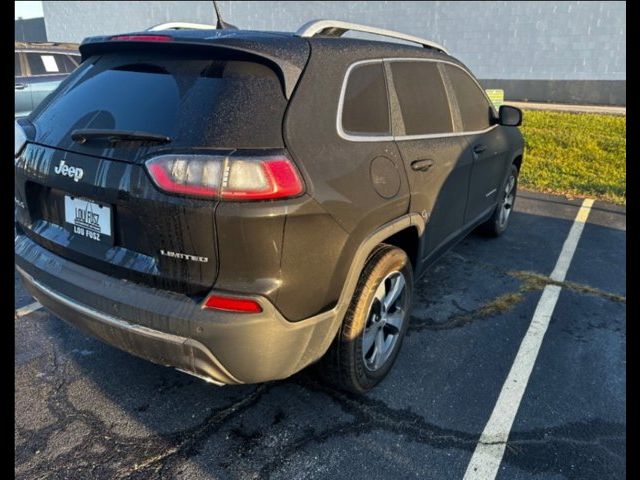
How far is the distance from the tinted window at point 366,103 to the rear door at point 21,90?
7438mm

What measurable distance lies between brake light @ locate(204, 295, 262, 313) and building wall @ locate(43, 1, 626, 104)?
16.6 m

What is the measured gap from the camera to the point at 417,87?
129 inches

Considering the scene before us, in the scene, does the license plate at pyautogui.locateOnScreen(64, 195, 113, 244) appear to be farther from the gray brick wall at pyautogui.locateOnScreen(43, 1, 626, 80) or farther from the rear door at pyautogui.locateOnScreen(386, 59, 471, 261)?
the gray brick wall at pyautogui.locateOnScreen(43, 1, 626, 80)

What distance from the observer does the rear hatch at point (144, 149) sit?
212 cm

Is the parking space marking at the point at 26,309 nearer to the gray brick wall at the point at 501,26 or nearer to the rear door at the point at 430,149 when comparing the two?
the rear door at the point at 430,149

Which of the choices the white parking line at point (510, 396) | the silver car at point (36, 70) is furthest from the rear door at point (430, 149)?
the silver car at point (36, 70)

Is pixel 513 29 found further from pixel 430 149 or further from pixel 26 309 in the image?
pixel 26 309

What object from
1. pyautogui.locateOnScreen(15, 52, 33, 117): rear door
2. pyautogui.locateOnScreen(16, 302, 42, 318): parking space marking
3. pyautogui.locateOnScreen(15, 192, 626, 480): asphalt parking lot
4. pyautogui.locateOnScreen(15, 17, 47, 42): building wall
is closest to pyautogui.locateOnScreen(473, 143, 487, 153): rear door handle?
pyautogui.locateOnScreen(15, 192, 626, 480): asphalt parking lot

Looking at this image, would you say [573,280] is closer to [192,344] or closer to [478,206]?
[478,206]

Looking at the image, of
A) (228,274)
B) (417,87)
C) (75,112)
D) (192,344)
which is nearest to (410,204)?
(417,87)

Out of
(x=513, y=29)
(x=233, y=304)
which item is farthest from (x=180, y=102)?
(x=513, y=29)

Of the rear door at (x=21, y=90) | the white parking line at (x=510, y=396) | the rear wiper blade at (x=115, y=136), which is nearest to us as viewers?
the rear wiper blade at (x=115, y=136)

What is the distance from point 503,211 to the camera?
5426 mm
